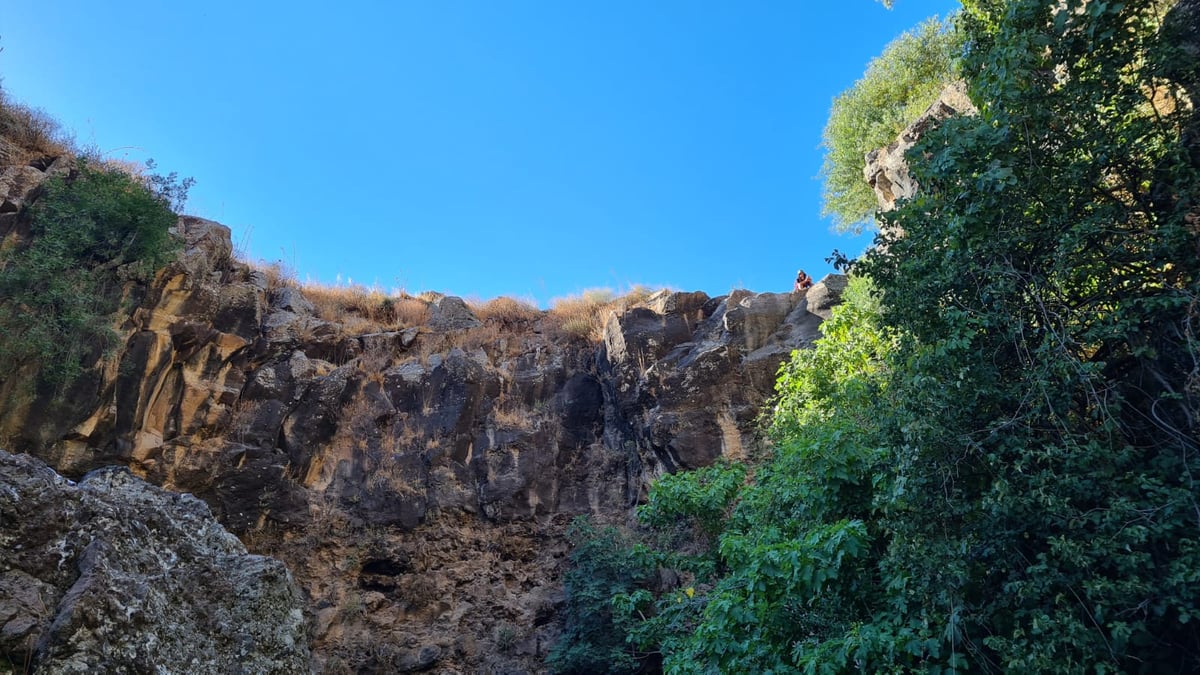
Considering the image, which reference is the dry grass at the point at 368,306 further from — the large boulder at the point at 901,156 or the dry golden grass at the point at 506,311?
the large boulder at the point at 901,156

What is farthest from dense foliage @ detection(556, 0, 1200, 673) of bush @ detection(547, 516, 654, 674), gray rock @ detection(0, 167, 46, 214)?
gray rock @ detection(0, 167, 46, 214)

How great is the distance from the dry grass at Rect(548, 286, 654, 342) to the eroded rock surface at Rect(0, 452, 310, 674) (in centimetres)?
1331

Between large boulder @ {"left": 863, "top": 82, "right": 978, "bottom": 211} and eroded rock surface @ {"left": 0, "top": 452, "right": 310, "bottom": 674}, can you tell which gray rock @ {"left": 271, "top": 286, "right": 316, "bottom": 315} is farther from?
large boulder @ {"left": 863, "top": 82, "right": 978, "bottom": 211}

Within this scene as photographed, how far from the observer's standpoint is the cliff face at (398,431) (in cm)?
1436

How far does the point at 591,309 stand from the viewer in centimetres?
2192

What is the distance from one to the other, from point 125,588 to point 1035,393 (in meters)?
7.17

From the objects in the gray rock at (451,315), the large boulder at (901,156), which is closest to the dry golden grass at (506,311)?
the gray rock at (451,315)

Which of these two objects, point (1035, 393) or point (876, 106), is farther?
point (876, 106)

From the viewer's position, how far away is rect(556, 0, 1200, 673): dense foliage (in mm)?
5438

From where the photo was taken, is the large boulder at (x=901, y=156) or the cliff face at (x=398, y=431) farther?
the cliff face at (x=398, y=431)

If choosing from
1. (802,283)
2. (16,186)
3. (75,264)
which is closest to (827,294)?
(802,283)

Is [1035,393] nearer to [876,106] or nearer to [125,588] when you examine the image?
[125,588]

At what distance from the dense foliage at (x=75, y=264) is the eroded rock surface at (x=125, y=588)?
6.71 meters

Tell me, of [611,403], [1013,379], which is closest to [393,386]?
[611,403]
